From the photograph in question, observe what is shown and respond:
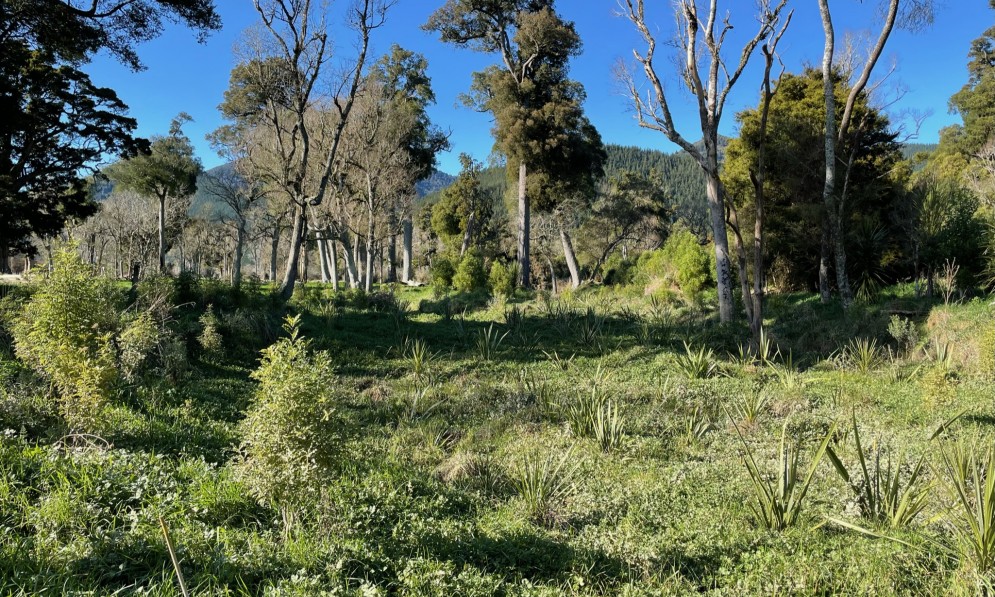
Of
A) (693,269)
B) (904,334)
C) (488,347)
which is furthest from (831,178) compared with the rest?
(488,347)

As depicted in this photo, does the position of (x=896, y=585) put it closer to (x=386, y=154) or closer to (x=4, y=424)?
(x=4, y=424)

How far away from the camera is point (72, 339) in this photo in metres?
3.94

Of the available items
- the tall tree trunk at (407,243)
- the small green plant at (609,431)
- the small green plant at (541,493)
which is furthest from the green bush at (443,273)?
the small green plant at (541,493)

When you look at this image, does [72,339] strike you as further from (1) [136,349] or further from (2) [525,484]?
(2) [525,484]

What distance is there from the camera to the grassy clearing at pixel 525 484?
269 centimetres

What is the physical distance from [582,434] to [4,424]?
16.9 feet

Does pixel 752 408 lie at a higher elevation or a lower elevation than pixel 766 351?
lower

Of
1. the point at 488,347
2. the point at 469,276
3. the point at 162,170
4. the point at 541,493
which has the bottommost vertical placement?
the point at 541,493

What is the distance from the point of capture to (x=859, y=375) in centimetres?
716

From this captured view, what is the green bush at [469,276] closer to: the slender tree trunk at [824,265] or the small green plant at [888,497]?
the slender tree trunk at [824,265]

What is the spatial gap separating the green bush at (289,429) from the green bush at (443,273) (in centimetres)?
1708

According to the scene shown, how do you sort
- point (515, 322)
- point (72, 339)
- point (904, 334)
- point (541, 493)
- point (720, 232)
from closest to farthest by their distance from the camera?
1. point (541, 493)
2. point (72, 339)
3. point (904, 334)
4. point (720, 232)
5. point (515, 322)

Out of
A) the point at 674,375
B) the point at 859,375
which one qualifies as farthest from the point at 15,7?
the point at 859,375

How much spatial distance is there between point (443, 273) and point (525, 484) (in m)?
16.8
